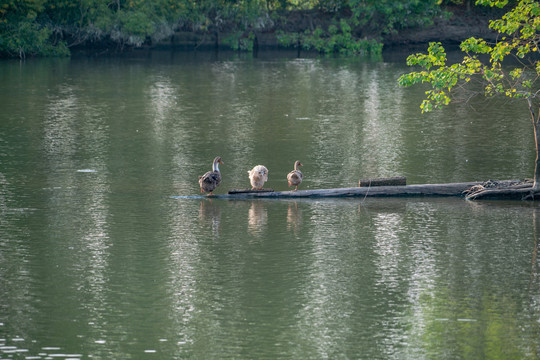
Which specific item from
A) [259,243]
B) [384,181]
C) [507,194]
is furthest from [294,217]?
[507,194]

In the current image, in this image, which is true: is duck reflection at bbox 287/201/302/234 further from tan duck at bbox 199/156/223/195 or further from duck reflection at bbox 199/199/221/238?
tan duck at bbox 199/156/223/195

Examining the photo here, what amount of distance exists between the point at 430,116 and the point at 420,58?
1481cm

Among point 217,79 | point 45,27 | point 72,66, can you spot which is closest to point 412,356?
point 217,79

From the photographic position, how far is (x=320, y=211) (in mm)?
19531

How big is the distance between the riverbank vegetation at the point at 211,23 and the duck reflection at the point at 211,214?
1558 inches

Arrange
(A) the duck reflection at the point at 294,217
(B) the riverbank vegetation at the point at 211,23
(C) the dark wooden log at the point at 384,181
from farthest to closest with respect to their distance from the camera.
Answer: (B) the riverbank vegetation at the point at 211,23 → (C) the dark wooden log at the point at 384,181 → (A) the duck reflection at the point at 294,217

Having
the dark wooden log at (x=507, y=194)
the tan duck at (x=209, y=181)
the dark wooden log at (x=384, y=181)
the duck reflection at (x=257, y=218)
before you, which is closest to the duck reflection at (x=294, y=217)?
the duck reflection at (x=257, y=218)

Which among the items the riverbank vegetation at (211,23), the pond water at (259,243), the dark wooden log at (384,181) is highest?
the riverbank vegetation at (211,23)

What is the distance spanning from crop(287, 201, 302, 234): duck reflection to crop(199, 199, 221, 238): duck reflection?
1388 millimetres

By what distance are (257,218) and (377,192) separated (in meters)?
2.97

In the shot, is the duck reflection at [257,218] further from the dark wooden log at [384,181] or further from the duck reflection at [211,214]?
the dark wooden log at [384,181]

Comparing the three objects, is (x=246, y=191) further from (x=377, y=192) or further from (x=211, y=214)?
(x=377, y=192)

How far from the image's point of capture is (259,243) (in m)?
17.0

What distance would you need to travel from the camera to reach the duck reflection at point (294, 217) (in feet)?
59.6
